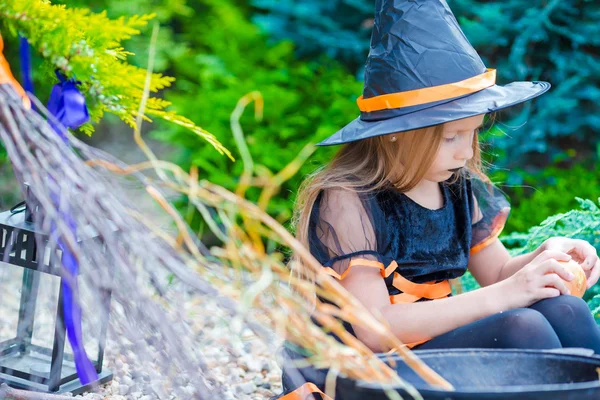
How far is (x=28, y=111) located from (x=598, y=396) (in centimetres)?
110

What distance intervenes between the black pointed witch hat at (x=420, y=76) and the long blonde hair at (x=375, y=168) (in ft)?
0.31

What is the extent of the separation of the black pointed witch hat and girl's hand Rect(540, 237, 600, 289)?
40 centimetres

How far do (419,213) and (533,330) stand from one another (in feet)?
1.57

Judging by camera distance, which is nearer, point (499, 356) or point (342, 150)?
point (499, 356)

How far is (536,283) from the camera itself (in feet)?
5.55

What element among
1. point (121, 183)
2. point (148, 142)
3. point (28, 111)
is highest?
point (28, 111)

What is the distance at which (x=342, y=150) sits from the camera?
2.01 m

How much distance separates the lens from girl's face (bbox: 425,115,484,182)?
1771 millimetres

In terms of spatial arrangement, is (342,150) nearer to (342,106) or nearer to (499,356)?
(499,356)

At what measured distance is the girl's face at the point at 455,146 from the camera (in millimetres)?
1771

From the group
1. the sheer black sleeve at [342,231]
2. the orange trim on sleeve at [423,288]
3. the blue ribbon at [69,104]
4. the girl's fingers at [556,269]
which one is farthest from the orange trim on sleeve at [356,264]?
the blue ribbon at [69,104]

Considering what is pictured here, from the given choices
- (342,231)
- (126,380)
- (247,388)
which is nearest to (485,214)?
(342,231)

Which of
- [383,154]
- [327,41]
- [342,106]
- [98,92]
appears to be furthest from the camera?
[327,41]

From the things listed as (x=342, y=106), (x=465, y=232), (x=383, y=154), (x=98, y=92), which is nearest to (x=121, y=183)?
(x=98, y=92)
